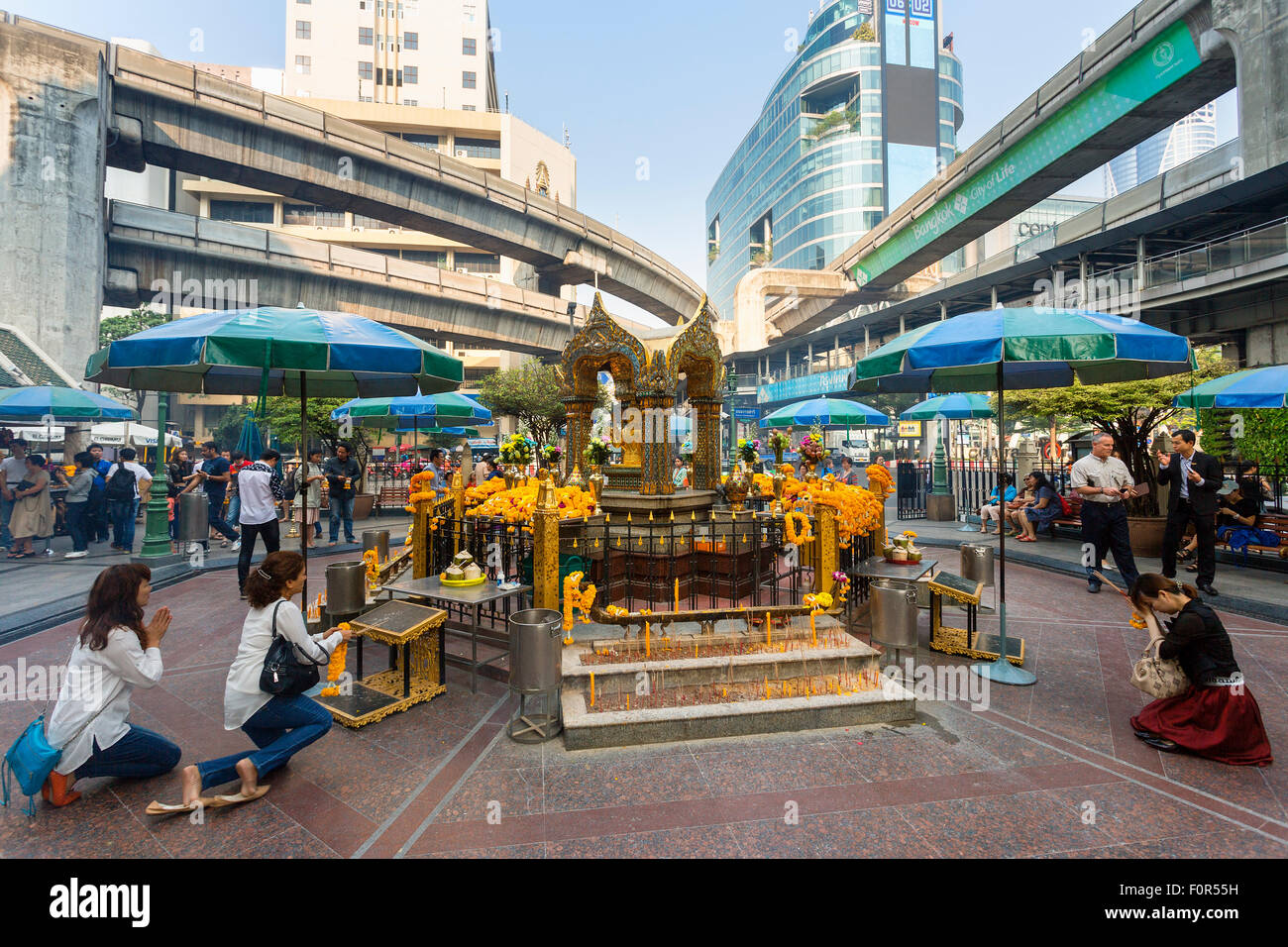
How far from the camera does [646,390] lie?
313 inches

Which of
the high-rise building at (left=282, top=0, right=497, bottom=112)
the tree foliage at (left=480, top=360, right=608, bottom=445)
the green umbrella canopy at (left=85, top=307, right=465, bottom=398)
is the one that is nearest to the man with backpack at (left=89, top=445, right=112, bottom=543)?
the green umbrella canopy at (left=85, top=307, right=465, bottom=398)

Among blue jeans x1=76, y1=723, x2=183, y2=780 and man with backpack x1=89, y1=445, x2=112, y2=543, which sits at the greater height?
man with backpack x1=89, y1=445, x2=112, y2=543

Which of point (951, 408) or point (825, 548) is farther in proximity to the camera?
point (951, 408)

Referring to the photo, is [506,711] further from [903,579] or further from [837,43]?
[837,43]

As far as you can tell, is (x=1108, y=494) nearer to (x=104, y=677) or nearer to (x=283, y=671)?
(x=283, y=671)

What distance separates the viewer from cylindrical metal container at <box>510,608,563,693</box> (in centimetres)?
417

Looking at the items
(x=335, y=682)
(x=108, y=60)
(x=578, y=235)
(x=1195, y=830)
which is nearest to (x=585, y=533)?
(x=335, y=682)

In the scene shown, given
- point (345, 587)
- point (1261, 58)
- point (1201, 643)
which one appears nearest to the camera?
point (1201, 643)

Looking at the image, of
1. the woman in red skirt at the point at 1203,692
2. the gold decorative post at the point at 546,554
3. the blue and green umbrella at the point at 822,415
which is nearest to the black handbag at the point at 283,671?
the gold decorative post at the point at 546,554

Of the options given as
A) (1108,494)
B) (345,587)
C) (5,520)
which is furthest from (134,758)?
(5,520)

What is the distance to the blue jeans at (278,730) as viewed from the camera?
3531 millimetres

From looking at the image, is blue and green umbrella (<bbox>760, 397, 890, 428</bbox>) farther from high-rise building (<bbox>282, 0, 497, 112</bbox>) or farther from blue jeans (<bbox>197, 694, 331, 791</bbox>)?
high-rise building (<bbox>282, 0, 497, 112</bbox>)

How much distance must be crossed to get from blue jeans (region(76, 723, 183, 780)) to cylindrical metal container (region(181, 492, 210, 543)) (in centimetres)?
853

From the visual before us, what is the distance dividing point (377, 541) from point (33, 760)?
4.75 metres
